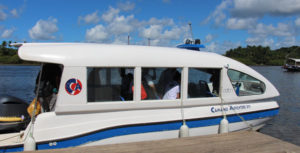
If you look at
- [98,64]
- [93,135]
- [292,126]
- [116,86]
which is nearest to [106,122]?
[93,135]

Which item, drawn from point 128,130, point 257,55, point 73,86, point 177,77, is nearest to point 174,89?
point 177,77

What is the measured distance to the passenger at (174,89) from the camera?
4551 mm

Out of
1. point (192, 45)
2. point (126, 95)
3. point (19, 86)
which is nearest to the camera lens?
point (126, 95)

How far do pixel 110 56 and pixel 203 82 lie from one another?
1999 millimetres

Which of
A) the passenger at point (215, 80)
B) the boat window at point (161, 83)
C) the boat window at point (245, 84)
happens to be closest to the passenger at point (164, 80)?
the boat window at point (161, 83)

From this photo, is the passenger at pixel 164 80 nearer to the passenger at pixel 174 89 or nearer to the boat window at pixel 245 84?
the passenger at pixel 174 89

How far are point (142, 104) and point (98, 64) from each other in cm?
99

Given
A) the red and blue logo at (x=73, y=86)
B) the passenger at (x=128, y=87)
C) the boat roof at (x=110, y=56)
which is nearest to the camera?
the boat roof at (x=110, y=56)

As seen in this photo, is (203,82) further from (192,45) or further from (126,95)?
(126,95)

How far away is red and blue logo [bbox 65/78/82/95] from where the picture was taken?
3728 millimetres

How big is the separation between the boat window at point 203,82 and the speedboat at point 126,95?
2cm

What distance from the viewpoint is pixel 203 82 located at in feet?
16.1

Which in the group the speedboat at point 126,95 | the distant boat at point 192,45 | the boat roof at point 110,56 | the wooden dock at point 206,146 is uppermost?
the distant boat at point 192,45

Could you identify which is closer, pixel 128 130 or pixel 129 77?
pixel 128 130
